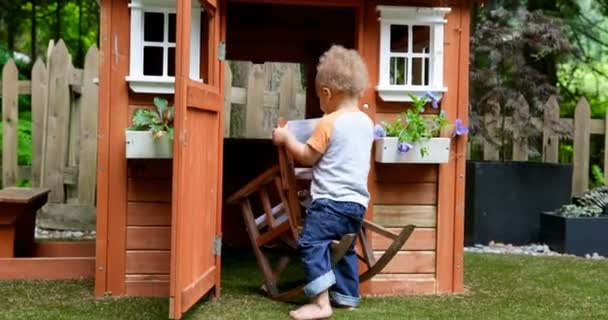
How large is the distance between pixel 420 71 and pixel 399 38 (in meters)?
0.25

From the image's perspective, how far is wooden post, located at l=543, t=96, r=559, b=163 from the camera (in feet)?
25.2

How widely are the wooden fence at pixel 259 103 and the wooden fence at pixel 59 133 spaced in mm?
1563

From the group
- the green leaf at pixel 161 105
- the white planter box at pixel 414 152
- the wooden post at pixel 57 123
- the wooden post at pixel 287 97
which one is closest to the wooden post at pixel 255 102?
the wooden post at pixel 287 97

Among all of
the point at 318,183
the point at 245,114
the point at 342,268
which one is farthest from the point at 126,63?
the point at 245,114

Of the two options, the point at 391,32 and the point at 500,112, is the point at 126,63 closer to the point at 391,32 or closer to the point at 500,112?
the point at 391,32

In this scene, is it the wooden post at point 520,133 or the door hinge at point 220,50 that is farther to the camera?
the wooden post at point 520,133

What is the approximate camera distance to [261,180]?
185 inches

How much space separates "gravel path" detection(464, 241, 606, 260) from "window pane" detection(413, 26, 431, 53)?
2.67m

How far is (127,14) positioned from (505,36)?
434 centimetres

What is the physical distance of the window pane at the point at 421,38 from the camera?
15.8ft

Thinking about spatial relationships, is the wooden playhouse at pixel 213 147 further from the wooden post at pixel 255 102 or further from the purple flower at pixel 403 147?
the wooden post at pixel 255 102

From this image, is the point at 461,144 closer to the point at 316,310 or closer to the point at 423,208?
the point at 423,208

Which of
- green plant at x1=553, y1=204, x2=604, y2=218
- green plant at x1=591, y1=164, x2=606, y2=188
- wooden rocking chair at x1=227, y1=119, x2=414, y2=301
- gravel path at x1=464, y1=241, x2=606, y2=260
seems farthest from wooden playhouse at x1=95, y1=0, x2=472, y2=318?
green plant at x1=591, y1=164, x2=606, y2=188

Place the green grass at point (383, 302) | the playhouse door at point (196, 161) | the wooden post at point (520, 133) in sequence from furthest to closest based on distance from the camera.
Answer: the wooden post at point (520, 133) → the green grass at point (383, 302) → the playhouse door at point (196, 161)
